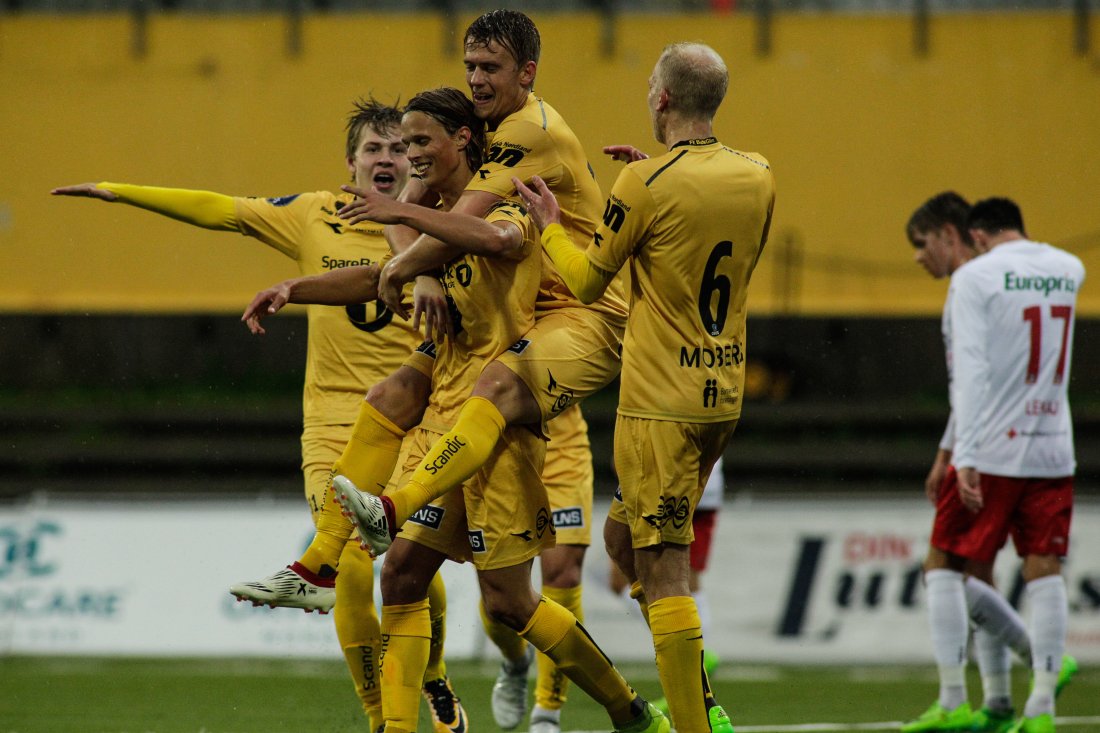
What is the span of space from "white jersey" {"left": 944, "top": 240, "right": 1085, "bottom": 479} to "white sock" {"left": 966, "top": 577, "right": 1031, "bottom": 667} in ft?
2.32

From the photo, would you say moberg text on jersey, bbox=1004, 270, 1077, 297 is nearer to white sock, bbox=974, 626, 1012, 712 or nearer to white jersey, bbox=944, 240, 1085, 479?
white jersey, bbox=944, 240, 1085, 479

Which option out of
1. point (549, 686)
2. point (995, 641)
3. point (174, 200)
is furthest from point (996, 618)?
point (174, 200)

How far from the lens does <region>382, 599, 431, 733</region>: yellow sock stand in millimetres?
5387

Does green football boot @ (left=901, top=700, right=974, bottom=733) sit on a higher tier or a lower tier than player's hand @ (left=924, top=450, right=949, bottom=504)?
lower

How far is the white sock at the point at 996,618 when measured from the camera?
25.2 ft

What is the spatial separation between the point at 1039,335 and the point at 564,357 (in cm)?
297

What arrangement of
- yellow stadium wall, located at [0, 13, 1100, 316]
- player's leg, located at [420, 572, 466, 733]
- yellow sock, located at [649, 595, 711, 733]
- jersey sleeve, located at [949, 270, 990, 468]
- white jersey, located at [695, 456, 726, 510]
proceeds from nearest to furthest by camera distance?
yellow sock, located at [649, 595, 711, 733] → player's leg, located at [420, 572, 466, 733] → jersey sleeve, located at [949, 270, 990, 468] → white jersey, located at [695, 456, 726, 510] → yellow stadium wall, located at [0, 13, 1100, 316]

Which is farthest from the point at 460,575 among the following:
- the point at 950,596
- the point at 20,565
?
the point at 950,596

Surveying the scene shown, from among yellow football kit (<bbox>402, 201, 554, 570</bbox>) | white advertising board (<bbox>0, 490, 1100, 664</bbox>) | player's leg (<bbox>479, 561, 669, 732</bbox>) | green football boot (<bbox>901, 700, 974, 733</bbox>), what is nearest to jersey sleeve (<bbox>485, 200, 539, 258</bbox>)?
yellow football kit (<bbox>402, 201, 554, 570</bbox>)

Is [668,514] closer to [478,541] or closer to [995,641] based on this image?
→ [478,541]

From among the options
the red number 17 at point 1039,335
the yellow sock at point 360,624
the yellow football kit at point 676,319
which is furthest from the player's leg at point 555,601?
the red number 17 at point 1039,335

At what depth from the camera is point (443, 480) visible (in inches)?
204

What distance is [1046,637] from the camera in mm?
7301

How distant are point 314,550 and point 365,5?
12713 mm
